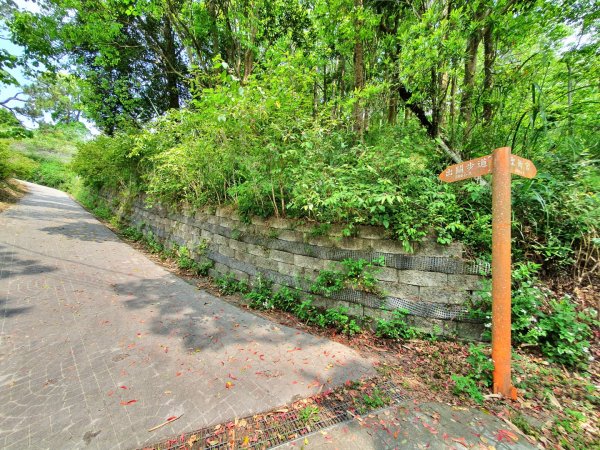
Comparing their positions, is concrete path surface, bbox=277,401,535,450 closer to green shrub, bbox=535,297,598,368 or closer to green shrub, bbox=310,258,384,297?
green shrub, bbox=535,297,598,368

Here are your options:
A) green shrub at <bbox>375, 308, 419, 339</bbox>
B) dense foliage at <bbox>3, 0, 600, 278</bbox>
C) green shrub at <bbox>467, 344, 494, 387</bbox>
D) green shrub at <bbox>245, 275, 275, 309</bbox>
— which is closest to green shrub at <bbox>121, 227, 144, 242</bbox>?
dense foliage at <bbox>3, 0, 600, 278</bbox>

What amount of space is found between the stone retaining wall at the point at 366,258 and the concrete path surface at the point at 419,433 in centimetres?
89

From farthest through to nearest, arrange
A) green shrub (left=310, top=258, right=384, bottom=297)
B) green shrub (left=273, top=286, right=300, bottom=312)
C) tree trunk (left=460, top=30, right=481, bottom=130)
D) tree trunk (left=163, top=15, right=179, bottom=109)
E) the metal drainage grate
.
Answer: tree trunk (left=163, top=15, right=179, bottom=109) < tree trunk (left=460, top=30, right=481, bottom=130) < green shrub (left=273, top=286, right=300, bottom=312) < green shrub (left=310, top=258, right=384, bottom=297) < the metal drainage grate

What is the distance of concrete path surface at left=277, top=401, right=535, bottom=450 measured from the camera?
A: 166cm

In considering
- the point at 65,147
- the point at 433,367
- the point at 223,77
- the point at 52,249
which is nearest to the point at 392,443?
the point at 433,367

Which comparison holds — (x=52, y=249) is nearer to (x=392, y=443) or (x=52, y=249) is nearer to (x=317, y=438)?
(x=317, y=438)

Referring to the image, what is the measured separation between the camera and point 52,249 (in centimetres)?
572

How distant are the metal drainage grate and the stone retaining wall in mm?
1076

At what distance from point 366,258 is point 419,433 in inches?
62.4

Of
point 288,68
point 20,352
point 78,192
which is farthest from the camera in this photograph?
point 78,192

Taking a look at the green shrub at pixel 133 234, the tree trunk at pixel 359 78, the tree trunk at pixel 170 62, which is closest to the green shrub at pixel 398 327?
the tree trunk at pixel 359 78

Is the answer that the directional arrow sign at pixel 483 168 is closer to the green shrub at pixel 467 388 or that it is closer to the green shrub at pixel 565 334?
the green shrub at pixel 565 334

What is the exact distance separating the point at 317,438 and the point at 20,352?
3.01m

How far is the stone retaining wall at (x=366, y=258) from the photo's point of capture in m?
2.61
